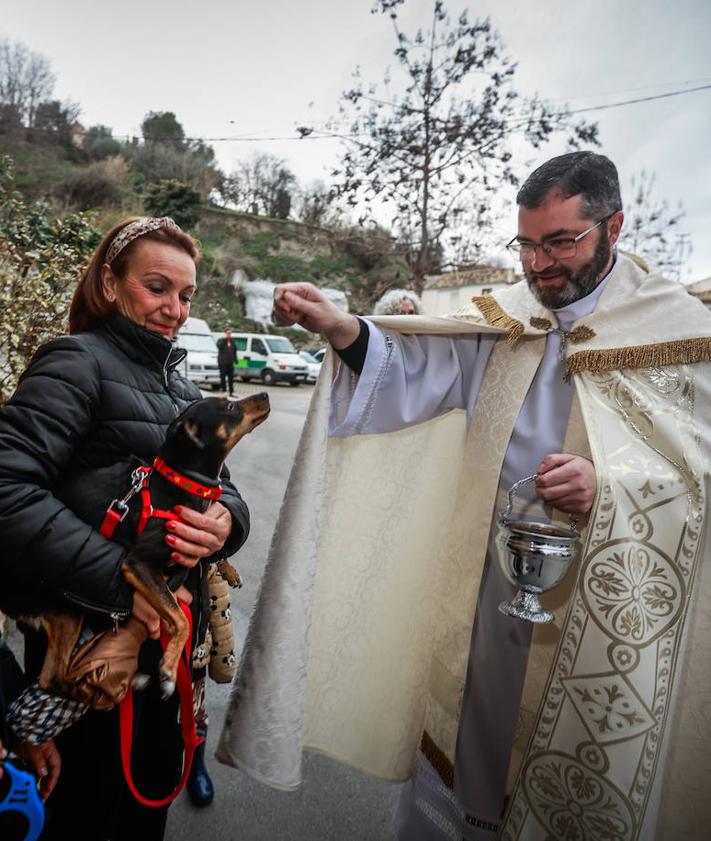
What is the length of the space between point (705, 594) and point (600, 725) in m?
0.54

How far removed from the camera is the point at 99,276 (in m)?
1.52

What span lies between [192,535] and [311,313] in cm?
80

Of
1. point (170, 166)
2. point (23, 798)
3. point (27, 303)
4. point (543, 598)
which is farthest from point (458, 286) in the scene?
point (23, 798)

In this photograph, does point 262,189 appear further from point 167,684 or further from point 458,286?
point 167,684

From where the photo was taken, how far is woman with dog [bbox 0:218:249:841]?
120 centimetres

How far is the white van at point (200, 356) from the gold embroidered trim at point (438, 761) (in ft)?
53.5

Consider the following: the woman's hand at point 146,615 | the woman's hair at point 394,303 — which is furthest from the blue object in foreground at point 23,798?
the woman's hair at point 394,303

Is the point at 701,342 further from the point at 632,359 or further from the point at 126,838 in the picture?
the point at 126,838

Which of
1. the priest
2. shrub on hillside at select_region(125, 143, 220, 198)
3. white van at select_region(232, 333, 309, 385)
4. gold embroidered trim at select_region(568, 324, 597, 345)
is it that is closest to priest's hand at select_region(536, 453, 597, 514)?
the priest

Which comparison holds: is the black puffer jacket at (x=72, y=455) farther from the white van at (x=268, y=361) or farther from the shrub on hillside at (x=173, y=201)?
the shrub on hillside at (x=173, y=201)

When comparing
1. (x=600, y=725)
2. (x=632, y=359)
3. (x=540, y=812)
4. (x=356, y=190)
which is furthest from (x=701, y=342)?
(x=356, y=190)

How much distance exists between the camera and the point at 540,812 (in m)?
1.69

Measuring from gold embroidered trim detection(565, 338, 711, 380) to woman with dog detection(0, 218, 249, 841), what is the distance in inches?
53.5

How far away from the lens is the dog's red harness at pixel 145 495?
1301 millimetres
